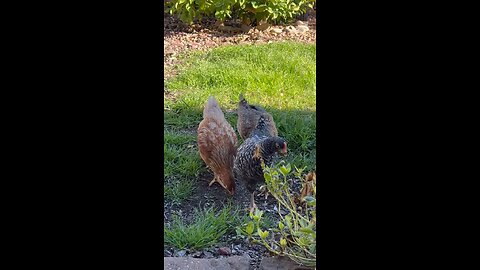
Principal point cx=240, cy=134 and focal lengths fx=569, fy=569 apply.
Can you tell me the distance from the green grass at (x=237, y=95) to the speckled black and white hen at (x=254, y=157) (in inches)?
13.3

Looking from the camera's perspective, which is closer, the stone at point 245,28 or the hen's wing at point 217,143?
the hen's wing at point 217,143

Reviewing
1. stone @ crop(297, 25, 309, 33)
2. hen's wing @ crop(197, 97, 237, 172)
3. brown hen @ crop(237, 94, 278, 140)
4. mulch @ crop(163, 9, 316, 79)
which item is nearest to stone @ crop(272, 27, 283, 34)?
mulch @ crop(163, 9, 316, 79)

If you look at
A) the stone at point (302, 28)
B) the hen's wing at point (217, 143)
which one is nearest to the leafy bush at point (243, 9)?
the stone at point (302, 28)

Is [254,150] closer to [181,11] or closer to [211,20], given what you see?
[181,11]

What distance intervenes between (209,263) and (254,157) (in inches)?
22.7

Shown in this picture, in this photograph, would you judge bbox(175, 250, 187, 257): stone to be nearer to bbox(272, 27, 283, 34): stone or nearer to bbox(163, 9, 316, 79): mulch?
bbox(163, 9, 316, 79): mulch

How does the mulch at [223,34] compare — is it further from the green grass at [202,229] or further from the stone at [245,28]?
the green grass at [202,229]

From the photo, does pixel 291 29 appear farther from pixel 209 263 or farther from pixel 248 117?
pixel 209 263

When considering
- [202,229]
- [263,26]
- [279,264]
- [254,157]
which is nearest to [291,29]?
[263,26]

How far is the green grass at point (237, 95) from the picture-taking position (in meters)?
2.91

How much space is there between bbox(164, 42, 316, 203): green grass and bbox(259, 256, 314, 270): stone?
738 mm

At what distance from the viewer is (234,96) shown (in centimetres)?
384
